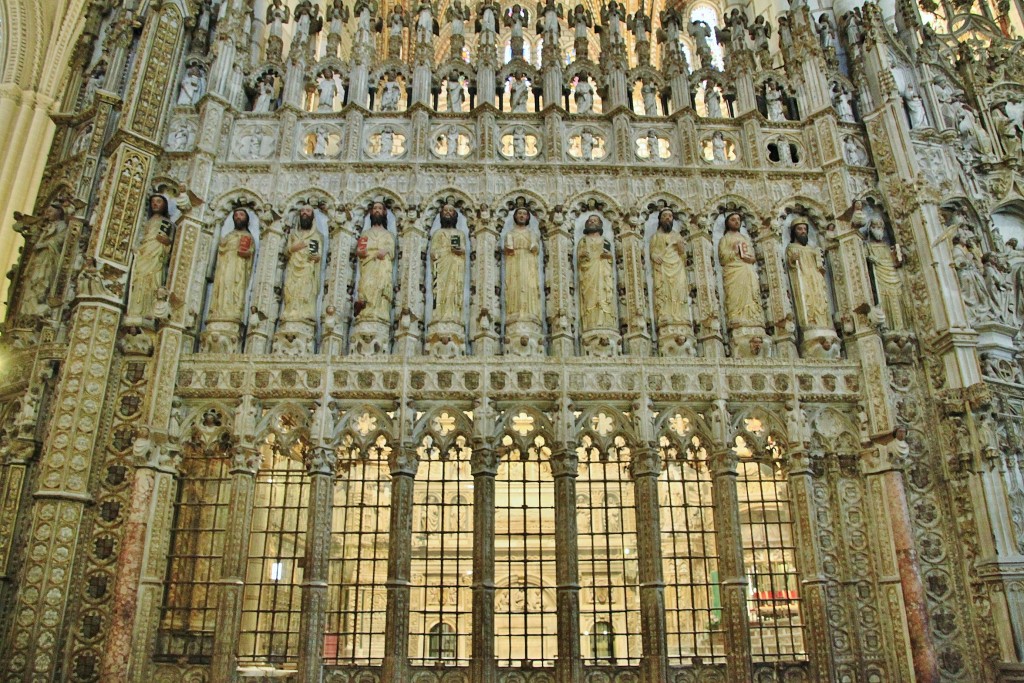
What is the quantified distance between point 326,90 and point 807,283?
33.5 feet

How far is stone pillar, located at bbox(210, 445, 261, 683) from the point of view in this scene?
1176 cm

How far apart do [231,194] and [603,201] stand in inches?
278

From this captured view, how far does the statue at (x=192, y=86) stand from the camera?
15.4 metres

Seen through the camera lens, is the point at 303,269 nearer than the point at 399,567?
No

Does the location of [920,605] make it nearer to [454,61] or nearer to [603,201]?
[603,201]

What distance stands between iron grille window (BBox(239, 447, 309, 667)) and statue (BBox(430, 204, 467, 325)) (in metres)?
3.70

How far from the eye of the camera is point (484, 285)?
14000 millimetres

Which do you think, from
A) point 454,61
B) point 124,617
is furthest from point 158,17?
point 124,617

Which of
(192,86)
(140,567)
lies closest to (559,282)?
(140,567)

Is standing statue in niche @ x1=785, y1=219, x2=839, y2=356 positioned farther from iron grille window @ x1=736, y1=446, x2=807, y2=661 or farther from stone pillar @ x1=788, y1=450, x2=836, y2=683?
iron grille window @ x1=736, y1=446, x2=807, y2=661

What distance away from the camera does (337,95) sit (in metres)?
16.1

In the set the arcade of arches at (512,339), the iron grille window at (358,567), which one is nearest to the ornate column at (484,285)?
the arcade of arches at (512,339)

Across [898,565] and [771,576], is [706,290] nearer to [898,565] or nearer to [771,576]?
[771,576]

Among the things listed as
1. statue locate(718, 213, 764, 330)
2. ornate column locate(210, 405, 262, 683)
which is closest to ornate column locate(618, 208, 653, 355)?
statue locate(718, 213, 764, 330)
